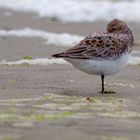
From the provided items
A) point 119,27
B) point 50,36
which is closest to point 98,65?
point 119,27

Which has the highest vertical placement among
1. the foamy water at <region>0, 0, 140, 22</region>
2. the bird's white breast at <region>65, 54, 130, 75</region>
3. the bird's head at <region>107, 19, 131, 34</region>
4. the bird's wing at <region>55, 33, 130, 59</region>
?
the foamy water at <region>0, 0, 140, 22</region>

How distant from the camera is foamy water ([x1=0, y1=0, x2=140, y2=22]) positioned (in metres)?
14.6

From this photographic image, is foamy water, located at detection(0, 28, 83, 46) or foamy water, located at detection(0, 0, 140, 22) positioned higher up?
foamy water, located at detection(0, 0, 140, 22)

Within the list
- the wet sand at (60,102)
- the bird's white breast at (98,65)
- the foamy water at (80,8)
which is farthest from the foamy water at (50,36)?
the bird's white breast at (98,65)

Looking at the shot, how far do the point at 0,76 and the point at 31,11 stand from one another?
791cm

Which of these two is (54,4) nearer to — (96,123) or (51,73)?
(51,73)

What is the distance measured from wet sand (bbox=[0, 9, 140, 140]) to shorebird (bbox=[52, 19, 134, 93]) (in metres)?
0.29

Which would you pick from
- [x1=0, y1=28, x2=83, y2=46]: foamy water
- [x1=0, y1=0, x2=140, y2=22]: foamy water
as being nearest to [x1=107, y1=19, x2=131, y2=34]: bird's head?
[x1=0, y1=28, x2=83, y2=46]: foamy water

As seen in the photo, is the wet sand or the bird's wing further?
the bird's wing

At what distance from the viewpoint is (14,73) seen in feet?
27.1

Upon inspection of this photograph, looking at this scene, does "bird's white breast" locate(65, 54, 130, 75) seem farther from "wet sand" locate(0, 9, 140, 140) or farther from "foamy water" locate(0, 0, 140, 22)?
"foamy water" locate(0, 0, 140, 22)

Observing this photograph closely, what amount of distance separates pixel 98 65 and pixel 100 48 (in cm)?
23

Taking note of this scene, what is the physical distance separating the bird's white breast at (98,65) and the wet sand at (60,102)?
264 mm

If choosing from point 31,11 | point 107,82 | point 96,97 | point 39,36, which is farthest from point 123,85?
point 31,11
